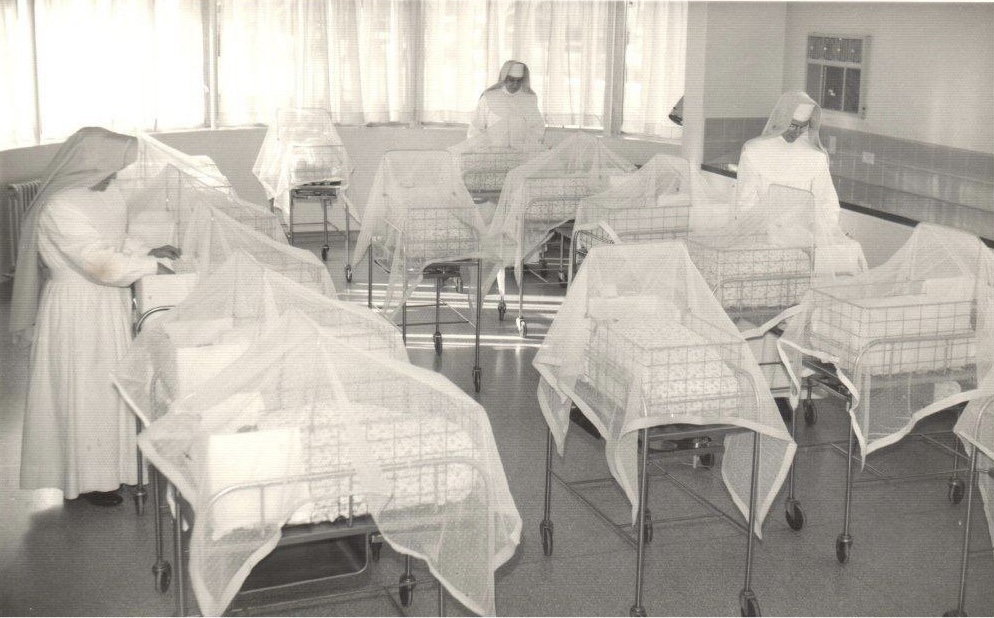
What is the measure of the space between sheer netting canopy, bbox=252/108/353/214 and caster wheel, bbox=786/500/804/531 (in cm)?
515

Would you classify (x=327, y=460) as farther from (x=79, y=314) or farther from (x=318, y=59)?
(x=318, y=59)

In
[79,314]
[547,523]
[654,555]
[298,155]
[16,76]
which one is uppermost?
[16,76]

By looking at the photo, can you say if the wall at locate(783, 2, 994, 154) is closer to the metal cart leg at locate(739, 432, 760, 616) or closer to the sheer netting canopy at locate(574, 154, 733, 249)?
the sheer netting canopy at locate(574, 154, 733, 249)

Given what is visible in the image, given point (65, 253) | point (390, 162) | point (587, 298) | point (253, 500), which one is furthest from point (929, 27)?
point (253, 500)

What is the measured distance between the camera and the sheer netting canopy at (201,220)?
4277 millimetres

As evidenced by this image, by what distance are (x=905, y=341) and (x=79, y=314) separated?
291 centimetres

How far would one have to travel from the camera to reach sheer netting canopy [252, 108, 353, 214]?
854cm

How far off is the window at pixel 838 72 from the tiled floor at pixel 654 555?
281 centimetres

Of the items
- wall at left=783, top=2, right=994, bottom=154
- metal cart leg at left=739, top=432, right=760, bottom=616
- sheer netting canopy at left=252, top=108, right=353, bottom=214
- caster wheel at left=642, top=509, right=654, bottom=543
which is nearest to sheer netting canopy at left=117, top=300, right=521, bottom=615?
metal cart leg at left=739, top=432, right=760, bottom=616

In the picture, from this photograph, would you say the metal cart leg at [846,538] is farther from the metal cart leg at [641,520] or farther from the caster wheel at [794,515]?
the metal cart leg at [641,520]

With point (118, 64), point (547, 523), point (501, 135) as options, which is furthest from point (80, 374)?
point (118, 64)

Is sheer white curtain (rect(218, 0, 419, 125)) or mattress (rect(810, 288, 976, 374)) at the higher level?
sheer white curtain (rect(218, 0, 419, 125))

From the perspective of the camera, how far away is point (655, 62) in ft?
31.1

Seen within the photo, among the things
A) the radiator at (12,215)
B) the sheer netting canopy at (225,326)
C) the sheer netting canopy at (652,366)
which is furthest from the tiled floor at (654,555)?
the radiator at (12,215)
